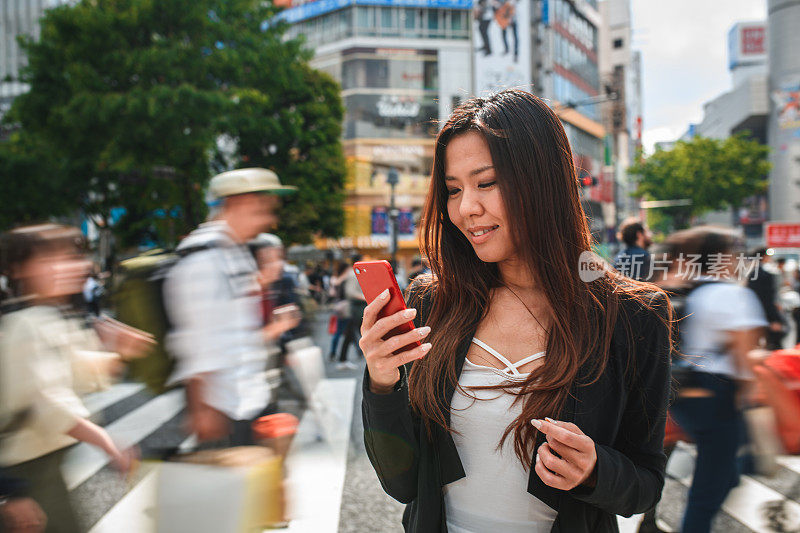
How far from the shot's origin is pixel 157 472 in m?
2.24

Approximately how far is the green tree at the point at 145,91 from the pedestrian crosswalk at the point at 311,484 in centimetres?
1148

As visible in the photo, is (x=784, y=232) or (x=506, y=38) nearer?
(x=784, y=232)

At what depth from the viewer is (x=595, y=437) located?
1538 millimetres

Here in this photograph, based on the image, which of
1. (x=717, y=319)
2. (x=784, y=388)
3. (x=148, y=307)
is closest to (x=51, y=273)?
(x=148, y=307)

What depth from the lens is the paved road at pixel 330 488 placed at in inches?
158

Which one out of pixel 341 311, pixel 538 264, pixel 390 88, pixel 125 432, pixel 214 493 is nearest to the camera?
pixel 538 264

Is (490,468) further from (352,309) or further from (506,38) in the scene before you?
(506,38)

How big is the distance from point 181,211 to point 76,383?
70.1 ft

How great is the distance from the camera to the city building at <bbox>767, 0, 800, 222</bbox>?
180ft

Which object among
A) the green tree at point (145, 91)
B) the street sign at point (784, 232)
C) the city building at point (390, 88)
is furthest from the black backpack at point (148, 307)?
the city building at point (390, 88)

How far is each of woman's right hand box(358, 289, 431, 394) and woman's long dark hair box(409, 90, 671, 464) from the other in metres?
0.28

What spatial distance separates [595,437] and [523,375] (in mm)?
228

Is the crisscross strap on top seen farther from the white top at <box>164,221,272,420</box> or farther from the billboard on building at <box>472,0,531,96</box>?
the billboard on building at <box>472,0,531,96</box>

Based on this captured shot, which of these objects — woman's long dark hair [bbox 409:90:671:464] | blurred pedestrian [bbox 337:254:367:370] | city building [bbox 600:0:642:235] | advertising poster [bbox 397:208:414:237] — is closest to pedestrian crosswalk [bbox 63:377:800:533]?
woman's long dark hair [bbox 409:90:671:464]
